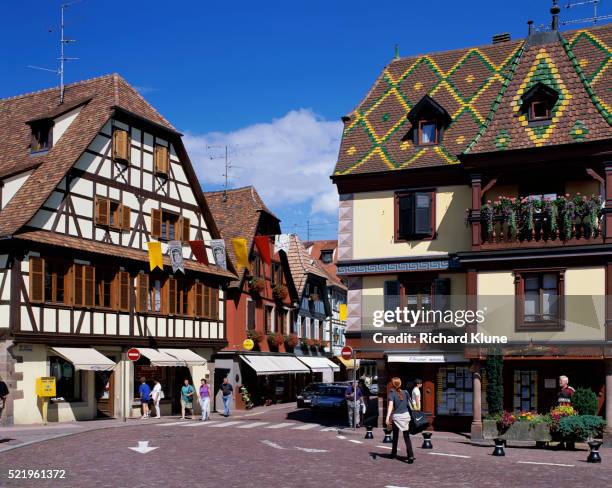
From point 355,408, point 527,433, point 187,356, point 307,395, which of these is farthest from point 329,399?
point 527,433

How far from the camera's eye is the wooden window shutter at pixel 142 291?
35.4 meters

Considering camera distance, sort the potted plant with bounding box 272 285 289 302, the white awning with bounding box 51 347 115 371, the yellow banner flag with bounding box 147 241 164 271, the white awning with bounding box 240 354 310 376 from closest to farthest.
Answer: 1. the white awning with bounding box 51 347 115 371
2. the yellow banner flag with bounding box 147 241 164 271
3. the white awning with bounding box 240 354 310 376
4. the potted plant with bounding box 272 285 289 302

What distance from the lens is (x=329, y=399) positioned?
37.4m

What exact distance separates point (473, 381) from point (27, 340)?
14270 mm

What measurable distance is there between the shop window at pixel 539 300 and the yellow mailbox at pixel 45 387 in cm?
1508

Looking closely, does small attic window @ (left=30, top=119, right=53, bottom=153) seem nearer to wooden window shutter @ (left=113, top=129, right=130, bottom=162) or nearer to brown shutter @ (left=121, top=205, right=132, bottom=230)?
wooden window shutter @ (left=113, top=129, right=130, bottom=162)

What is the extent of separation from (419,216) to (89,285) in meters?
11.9

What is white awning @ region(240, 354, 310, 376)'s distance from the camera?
4538 cm

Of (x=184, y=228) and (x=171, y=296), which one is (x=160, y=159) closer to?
(x=184, y=228)

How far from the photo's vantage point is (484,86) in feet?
104

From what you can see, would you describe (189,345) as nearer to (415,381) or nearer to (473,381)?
(415,381)

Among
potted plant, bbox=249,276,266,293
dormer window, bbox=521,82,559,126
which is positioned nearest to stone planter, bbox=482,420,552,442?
dormer window, bbox=521,82,559,126

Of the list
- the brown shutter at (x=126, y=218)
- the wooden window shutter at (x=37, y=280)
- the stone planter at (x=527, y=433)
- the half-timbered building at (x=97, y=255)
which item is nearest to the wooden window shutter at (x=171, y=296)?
the half-timbered building at (x=97, y=255)

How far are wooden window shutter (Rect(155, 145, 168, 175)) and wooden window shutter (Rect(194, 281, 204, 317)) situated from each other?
533cm
